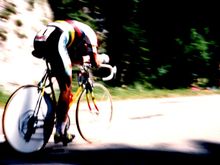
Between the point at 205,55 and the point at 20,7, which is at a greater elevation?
the point at 20,7

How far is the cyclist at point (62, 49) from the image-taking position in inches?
196

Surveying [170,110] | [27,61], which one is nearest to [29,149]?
[170,110]

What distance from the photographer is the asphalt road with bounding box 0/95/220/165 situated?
5.12m

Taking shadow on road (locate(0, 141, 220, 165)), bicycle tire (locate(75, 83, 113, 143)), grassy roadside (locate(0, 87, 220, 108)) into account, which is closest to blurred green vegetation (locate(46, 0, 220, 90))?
grassy roadside (locate(0, 87, 220, 108))

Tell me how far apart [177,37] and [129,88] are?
2.46 metres

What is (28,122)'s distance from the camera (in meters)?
4.99

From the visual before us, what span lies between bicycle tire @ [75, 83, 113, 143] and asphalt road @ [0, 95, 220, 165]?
0.44ft

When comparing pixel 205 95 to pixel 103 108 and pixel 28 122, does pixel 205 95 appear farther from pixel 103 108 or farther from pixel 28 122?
pixel 28 122

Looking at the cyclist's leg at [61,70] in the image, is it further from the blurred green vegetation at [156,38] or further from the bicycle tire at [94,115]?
the blurred green vegetation at [156,38]

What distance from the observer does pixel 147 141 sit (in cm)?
627

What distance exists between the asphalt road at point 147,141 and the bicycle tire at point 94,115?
13 centimetres

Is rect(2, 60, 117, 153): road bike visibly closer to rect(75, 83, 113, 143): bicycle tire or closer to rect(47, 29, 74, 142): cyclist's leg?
rect(75, 83, 113, 143): bicycle tire

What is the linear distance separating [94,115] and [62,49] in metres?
1.34

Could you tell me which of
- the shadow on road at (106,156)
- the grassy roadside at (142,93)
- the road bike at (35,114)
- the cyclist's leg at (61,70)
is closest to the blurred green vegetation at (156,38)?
the grassy roadside at (142,93)
